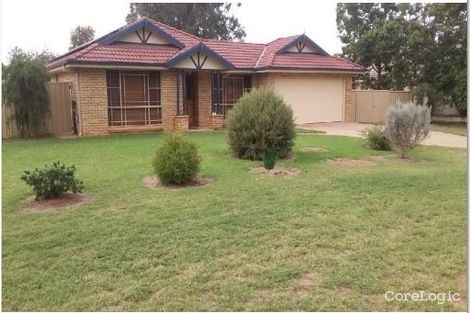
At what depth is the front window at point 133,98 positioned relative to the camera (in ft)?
55.7

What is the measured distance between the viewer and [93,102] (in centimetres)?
1636

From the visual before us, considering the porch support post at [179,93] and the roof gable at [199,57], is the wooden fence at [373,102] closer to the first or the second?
the roof gable at [199,57]

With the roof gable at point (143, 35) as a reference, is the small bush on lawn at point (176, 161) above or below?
below

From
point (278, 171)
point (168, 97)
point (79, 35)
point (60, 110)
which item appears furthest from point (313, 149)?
point (79, 35)

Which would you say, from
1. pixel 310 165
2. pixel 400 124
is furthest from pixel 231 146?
pixel 400 124

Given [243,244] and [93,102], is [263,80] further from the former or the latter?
[243,244]

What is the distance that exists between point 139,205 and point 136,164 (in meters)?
3.56

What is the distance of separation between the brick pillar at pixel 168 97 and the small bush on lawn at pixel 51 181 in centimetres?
1105

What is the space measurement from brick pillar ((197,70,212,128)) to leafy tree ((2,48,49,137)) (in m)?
5.91

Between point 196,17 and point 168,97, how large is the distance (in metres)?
19.9

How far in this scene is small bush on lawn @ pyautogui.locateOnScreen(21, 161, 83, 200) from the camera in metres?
6.61

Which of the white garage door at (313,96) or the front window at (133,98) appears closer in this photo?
the front window at (133,98)

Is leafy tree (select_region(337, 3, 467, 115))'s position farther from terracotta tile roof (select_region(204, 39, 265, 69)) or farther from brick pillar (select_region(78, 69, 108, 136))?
brick pillar (select_region(78, 69, 108, 136))

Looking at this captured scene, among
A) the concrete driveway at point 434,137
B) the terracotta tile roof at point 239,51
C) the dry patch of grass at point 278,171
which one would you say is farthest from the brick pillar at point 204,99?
the dry patch of grass at point 278,171
